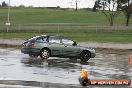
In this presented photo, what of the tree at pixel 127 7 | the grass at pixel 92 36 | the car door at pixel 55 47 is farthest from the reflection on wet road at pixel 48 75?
the tree at pixel 127 7

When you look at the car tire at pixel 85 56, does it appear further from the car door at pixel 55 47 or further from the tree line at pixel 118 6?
the tree line at pixel 118 6

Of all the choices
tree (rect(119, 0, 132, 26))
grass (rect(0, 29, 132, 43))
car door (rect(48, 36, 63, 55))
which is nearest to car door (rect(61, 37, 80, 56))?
car door (rect(48, 36, 63, 55))

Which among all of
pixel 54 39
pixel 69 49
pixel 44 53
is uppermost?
pixel 54 39

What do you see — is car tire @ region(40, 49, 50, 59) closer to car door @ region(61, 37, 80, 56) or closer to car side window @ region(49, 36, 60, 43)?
car side window @ region(49, 36, 60, 43)

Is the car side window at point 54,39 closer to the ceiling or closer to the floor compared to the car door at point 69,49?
closer to the ceiling

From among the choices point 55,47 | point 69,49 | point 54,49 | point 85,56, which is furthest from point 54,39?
point 85,56

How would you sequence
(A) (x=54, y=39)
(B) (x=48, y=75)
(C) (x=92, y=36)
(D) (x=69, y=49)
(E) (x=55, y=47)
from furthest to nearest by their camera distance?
(C) (x=92, y=36) → (A) (x=54, y=39) → (D) (x=69, y=49) → (E) (x=55, y=47) → (B) (x=48, y=75)

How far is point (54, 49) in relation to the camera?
27.6 metres

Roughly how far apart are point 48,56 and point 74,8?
143 meters

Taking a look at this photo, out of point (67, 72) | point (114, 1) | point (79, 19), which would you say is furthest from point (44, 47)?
point (79, 19)

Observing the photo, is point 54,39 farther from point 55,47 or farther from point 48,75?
point 48,75

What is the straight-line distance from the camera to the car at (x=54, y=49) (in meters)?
27.6

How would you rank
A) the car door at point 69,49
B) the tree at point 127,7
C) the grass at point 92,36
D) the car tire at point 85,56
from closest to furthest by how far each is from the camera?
the car door at point 69,49
the car tire at point 85,56
the grass at point 92,36
the tree at point 127,7

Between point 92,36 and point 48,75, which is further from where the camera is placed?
point 92,36
